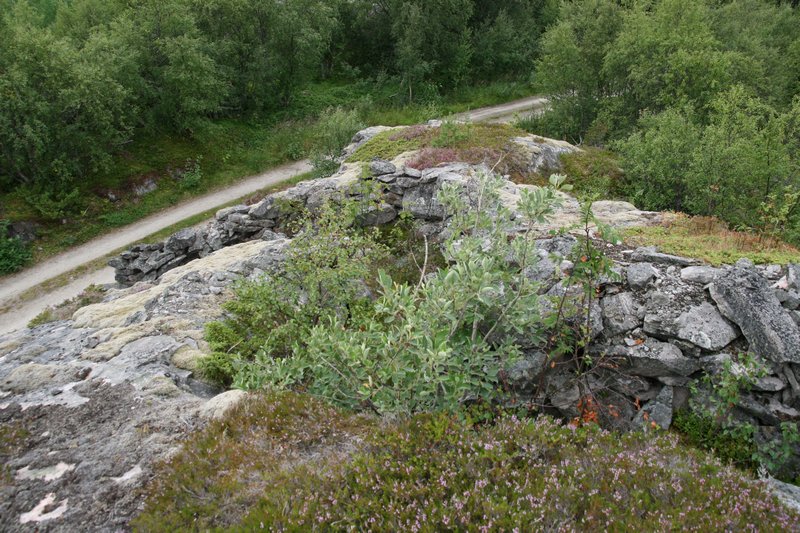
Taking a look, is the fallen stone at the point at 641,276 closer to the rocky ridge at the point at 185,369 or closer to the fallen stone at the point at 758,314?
the rocky ridge at the point at 185,369

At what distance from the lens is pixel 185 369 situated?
9.21m

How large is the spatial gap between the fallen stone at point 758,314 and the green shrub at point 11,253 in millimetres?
29013

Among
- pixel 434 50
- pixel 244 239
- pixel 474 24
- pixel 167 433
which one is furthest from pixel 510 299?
pixel 474 24

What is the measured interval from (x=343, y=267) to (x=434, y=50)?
3906 cm

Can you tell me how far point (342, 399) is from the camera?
704 cm

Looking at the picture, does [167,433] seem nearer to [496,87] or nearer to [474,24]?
[496,87]

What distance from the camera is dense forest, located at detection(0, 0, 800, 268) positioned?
18609 mm

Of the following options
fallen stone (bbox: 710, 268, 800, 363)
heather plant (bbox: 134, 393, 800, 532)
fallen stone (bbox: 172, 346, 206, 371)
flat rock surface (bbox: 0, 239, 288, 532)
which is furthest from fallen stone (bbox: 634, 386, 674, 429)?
fallen stone (bbox: 172, 346, 206, 371)

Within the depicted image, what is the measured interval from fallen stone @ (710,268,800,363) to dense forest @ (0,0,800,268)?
6.59 meters

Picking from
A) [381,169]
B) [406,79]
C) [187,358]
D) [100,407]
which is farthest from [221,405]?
[406,79]

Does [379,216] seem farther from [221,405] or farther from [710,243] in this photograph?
[221,405]

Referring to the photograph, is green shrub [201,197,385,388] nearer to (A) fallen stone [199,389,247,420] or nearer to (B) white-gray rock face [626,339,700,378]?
(A) fallen stone [199,389,247,420]

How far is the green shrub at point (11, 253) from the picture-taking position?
24.4m

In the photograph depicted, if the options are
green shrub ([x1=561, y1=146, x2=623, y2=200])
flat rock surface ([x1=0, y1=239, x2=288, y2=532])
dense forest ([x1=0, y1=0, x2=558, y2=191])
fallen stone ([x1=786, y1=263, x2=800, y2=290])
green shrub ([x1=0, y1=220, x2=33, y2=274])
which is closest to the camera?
flat rock surface ([x1=0, y1=239, x2=288, y2=532])
